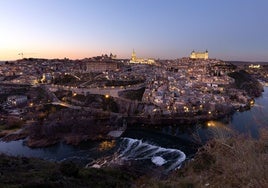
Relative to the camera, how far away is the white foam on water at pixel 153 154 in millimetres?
10247

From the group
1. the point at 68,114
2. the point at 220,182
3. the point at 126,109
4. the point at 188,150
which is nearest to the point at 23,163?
the point at 220,182

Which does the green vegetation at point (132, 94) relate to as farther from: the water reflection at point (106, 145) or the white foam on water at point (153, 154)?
the white foam on water at point (153, 154)

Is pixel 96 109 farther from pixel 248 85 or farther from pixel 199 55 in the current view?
pixel 199 55

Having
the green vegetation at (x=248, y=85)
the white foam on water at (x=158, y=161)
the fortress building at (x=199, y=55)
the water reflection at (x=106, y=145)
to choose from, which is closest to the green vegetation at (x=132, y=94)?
the water reflection at (x=106, y=145)

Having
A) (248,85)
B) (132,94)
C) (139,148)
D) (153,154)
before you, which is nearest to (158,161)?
(153,154)

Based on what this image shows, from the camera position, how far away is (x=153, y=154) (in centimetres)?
1117

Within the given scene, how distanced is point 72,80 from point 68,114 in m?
14.6

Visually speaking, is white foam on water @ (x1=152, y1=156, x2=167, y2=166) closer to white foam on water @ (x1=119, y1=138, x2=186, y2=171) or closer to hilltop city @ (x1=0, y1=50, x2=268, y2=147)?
white foam on water @ (x1=119, y1=138, x2=186, y2=171)

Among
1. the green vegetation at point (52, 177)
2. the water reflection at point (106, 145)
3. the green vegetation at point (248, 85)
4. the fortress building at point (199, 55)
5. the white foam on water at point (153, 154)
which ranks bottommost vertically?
the water reflection at point (106, 145)

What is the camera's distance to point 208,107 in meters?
20.2

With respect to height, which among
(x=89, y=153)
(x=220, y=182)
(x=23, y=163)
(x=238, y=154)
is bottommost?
(x=89, y=153)

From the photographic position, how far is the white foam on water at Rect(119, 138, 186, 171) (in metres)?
10.2

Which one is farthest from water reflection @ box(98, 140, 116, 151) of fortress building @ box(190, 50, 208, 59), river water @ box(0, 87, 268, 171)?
fortress building @ box(190, 50, 208, 59)

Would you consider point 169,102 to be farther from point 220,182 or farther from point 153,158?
point 220,182
